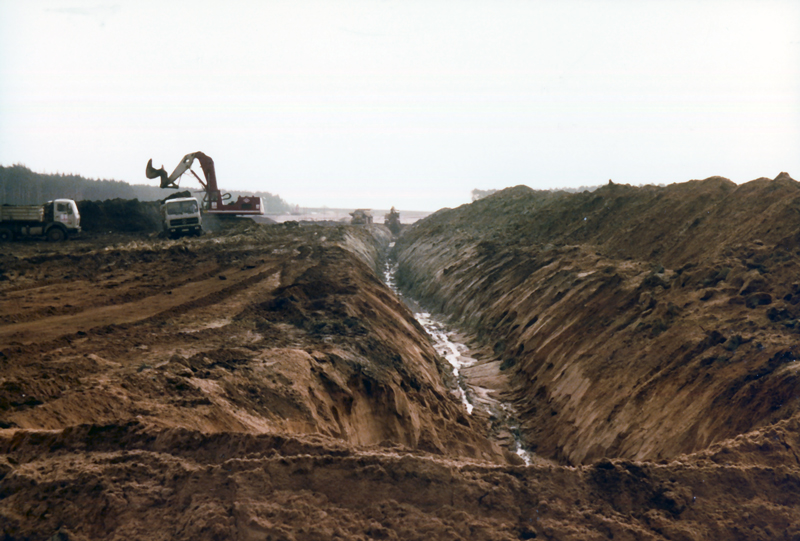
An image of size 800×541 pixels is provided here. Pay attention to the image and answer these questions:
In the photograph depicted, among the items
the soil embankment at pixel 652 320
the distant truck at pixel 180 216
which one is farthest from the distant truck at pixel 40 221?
the soil embankment at pixel 652 320

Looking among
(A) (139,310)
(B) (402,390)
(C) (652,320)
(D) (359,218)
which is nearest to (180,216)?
(A) (139,310)

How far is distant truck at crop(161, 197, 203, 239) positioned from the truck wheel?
458 cm

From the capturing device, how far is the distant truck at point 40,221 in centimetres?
2620

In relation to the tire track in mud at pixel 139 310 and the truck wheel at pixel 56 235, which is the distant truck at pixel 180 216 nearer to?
the truck wheel at pixel 56 235

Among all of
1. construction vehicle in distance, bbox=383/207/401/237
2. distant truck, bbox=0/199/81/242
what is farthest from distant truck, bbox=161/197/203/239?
construction vehicle in distance, bbox=383/207/401/237

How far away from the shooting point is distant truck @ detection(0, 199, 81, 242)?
26203 millimetres

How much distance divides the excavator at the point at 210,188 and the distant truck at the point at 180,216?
19.5ft

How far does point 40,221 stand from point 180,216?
6.09 meters

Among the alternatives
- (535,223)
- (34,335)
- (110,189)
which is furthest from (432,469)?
(110,189)

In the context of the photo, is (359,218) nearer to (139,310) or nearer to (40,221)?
(40,221)

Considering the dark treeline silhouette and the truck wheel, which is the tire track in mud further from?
the dark treeline silhouette

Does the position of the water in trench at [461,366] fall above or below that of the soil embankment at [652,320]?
below

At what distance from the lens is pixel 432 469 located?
280 inches

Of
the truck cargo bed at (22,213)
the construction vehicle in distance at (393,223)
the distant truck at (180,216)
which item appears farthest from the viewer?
the construction vehicle in distance at (393,223)
